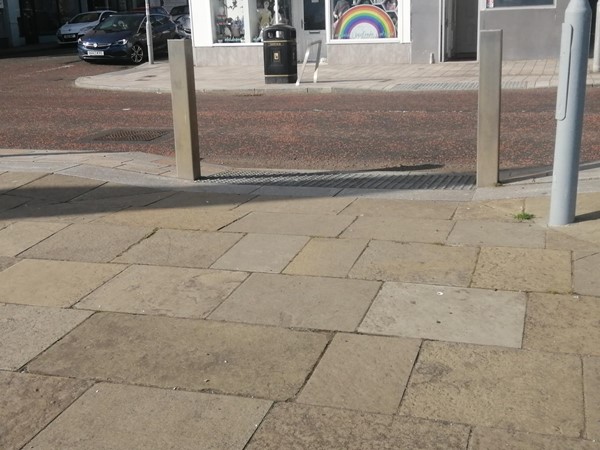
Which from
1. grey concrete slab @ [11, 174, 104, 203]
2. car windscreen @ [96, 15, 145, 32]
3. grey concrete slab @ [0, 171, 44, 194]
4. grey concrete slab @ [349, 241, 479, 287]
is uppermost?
car windscreen @ [96, 15, 145, 32]

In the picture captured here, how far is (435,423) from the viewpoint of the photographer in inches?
144

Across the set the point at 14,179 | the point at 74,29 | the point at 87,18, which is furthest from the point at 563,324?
the point at 87,18

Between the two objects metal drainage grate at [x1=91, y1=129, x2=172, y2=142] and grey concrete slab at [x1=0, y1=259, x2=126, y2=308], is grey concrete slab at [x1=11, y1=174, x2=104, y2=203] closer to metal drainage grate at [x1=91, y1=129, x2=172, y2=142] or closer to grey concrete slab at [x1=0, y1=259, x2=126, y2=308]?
grey concrete slab at [x1=0, y1=259, x2=126, y2=308]

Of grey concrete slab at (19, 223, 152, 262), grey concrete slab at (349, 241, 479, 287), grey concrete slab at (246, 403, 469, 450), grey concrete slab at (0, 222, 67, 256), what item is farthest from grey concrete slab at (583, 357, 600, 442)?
grey concrete slab at (0, 222, 67, 256)

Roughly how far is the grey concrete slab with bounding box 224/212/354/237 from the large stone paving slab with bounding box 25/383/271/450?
2575 millimetres

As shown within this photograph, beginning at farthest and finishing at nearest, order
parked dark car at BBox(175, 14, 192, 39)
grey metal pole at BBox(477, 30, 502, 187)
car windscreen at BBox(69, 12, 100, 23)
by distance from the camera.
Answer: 1. car windscreen at BBox(69, 12, 100, 23)
2. parked dark car at BBox(175, 14, 192, 39)
3. grey metal pole at BBox(477, 30, 502, 187)

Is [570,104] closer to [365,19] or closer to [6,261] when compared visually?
[6,261]

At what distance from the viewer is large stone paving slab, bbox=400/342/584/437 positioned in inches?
144

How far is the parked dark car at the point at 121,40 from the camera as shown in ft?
83.5

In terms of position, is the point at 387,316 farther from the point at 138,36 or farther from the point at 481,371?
the point at 138,36

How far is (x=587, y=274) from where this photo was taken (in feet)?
17.2

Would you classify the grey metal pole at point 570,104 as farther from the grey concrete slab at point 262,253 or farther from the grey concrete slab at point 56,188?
the grey concrete slab at point 56,188

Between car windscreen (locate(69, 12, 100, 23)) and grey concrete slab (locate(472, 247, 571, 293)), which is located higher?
car windscreen (locate(69, 12, 100, 23))

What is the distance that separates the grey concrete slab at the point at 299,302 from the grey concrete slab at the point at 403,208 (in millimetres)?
1597
